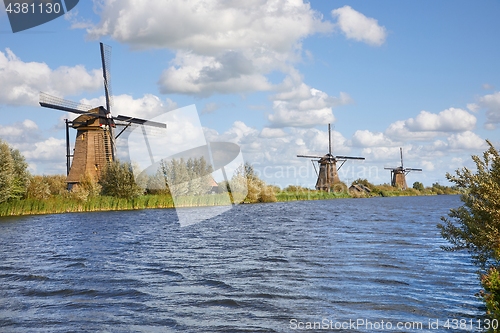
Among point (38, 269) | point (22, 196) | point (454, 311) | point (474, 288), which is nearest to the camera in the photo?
point (454, 311)

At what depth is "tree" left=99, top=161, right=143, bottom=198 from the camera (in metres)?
44.1

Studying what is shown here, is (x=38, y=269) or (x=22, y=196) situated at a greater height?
(x=22, y=196)

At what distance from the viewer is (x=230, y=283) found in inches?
443

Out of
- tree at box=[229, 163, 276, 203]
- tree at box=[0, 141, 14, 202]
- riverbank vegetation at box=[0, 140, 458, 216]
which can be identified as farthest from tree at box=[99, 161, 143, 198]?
tree at box=[229, 163, 276, 203]

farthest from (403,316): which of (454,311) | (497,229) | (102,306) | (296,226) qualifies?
(296,226)

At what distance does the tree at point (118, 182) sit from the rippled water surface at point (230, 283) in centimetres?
2404

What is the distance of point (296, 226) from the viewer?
25.4 m

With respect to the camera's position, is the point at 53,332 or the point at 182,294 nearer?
the point at 53,332

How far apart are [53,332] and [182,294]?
9.75 ft

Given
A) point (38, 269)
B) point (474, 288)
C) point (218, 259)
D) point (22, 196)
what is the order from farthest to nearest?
point (22, 196)
point (218, 259)
point (38, 269)
point (474, 288)

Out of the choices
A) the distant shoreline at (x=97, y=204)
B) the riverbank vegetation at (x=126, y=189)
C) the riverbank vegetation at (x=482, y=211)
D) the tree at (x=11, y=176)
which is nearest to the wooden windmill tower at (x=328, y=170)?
the riverbank vegetation at (x=126, y=189)

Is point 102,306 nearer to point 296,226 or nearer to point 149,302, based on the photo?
point 149,302

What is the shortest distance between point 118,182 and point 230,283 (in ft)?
114

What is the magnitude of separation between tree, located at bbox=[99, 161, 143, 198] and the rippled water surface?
24.0 meters
